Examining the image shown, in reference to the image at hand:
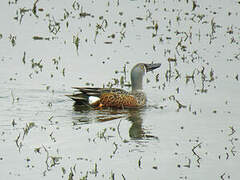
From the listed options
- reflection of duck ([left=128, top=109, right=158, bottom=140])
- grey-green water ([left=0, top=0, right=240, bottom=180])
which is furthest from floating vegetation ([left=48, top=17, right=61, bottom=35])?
reflection of duck ([left=128, top=109, right=158, bottom=140])

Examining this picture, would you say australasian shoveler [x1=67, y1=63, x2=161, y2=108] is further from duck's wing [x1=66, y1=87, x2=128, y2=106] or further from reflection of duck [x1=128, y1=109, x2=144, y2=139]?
reflection of duck [x1=128, y1=109, x2=144, y2=139]

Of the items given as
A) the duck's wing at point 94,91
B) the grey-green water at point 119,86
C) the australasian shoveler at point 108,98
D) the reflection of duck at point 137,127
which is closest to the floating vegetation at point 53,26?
the grey-green water at point 119,86

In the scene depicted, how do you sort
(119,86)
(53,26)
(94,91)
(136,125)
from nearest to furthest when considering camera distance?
(136,125), (94,91), (119,86), (53,26)

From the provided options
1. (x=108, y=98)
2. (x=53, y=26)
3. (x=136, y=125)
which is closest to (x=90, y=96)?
(x=108, y=98)

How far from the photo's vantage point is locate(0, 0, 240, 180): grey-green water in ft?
31.1

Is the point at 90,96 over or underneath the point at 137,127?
over

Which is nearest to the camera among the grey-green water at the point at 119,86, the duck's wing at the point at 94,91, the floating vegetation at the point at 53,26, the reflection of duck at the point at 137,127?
the grey-green water at the point at 119,86

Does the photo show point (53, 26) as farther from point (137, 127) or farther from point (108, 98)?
point (137, 127)

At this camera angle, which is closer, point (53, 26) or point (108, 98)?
point (108, 98)

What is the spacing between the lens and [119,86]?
1488 centimetres

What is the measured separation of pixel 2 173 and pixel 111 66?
25.3 feet

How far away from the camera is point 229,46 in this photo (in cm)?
1841

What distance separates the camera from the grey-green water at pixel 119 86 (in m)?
9.48

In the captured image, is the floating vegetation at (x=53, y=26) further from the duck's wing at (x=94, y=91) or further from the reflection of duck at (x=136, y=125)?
the reflection of duck at (x=136, y=125)
